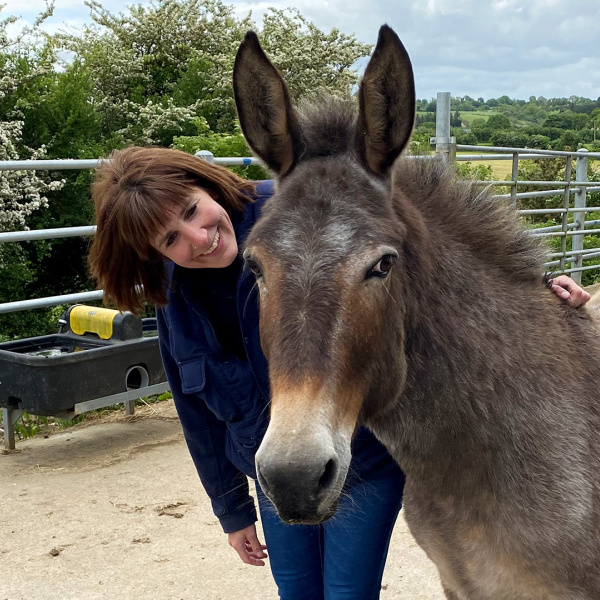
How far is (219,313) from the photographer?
2.32m

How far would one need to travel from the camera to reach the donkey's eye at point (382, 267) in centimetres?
171

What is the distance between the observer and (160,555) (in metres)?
3.62

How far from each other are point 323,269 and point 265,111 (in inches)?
24.5

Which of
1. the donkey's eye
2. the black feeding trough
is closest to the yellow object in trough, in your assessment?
the black feeding trough

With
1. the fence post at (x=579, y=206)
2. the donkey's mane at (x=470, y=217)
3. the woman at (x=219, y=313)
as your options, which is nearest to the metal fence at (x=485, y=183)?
the fence post at (x=579, y=206)

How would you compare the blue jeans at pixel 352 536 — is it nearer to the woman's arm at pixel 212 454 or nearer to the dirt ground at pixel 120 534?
the woman's arm at pixel 212 454

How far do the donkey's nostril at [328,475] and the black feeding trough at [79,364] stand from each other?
3.55 metres

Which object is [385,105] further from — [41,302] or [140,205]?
[41,302]

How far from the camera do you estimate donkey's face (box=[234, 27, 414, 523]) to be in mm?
1511

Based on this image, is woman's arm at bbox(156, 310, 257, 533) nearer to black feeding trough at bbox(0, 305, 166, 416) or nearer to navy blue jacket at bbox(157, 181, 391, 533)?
navy blue jacket at bbox(157, 181, 391, 533)

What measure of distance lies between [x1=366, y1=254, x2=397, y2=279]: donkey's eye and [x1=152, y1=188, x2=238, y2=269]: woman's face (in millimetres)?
611

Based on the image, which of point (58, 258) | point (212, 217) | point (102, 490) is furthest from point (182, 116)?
point (212, 217)

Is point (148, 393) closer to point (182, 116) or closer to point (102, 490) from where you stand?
point (102, 490)

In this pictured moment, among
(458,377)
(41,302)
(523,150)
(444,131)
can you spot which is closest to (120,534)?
(41,302)
